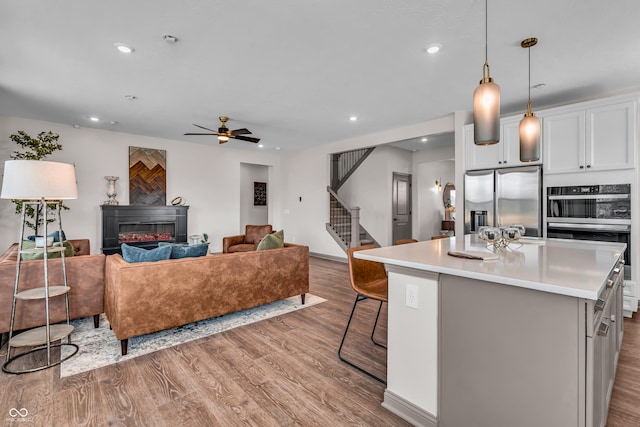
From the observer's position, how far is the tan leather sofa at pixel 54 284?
100 inches

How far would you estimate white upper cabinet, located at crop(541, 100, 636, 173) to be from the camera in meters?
3.30

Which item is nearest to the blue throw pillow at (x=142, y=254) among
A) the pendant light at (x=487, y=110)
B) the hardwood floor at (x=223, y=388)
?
the hardwood floor at (x=223, y=388)

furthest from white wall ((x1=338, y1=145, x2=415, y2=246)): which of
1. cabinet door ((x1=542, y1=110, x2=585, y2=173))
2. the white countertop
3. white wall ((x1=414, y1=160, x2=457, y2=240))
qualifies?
the white countertop

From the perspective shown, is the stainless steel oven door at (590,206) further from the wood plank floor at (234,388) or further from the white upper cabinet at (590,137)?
the wood plank floor at (234,388)

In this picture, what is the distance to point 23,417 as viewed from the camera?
1763mm

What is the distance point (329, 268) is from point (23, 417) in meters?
4.76

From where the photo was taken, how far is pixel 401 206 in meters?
7.60

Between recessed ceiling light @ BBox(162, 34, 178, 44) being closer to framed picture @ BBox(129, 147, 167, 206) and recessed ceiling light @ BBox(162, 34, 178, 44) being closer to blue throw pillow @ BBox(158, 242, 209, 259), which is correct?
blue throw pillow @ BBox(158, 242, 209, 259)

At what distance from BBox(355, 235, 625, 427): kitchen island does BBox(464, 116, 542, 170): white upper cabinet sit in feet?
8.09

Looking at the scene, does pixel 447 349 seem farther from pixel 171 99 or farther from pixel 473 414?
pixel 171 99

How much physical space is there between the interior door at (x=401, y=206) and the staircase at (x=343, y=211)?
693 mm

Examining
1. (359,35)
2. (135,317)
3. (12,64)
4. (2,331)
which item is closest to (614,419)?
(359,35)

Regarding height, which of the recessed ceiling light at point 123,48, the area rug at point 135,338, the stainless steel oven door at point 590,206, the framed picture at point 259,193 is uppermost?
the recessed ceiling light at point 123,48

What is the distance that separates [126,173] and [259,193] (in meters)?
3.66
